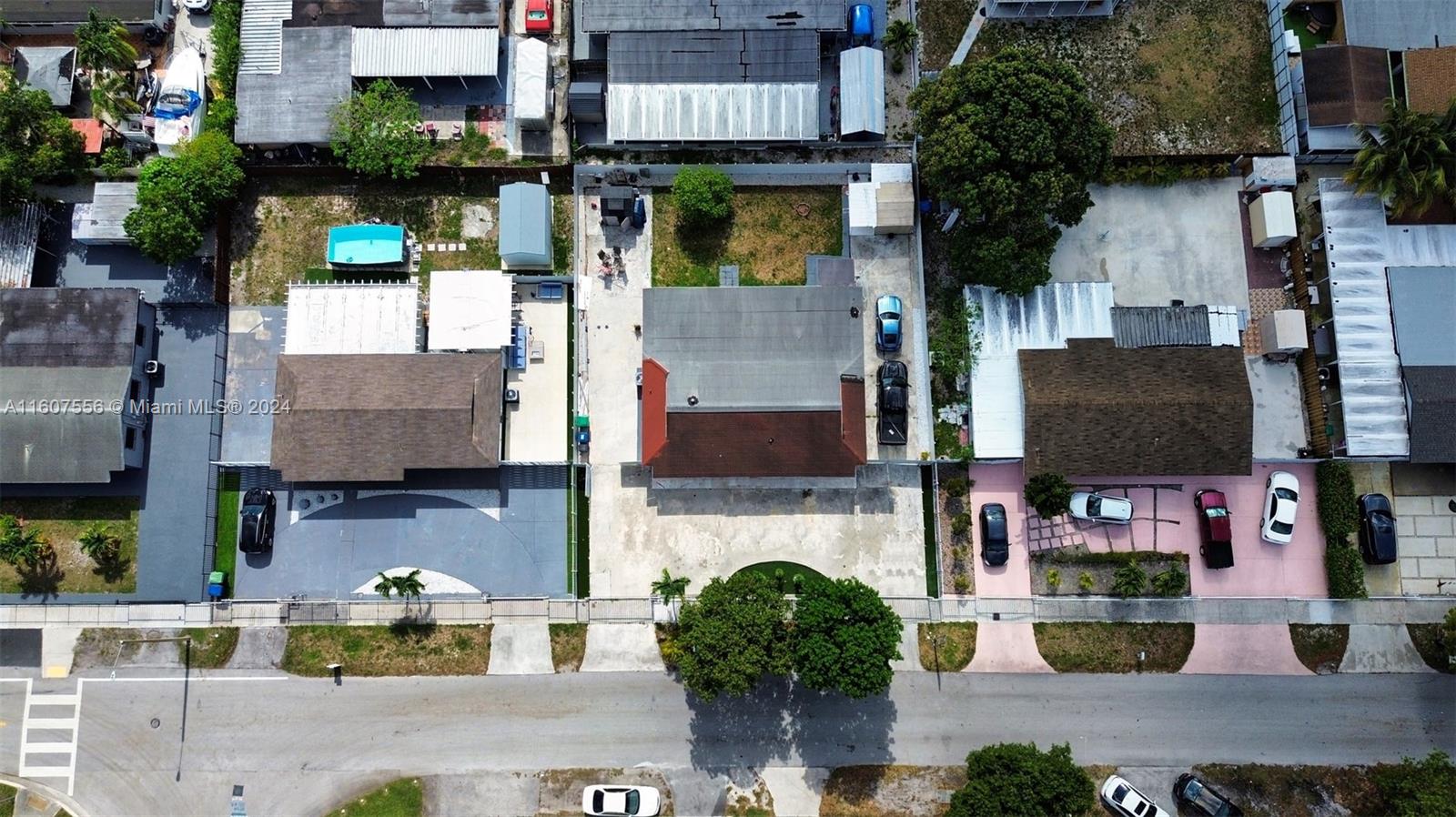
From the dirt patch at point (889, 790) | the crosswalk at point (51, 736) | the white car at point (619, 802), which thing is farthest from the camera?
the crosswalk at point (51, 736)

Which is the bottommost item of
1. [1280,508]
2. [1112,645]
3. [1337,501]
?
[1112,645]

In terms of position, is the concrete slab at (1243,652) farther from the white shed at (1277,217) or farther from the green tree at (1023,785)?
the white shed at (1277,217)

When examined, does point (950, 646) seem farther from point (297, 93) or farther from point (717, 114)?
point (297, 93)

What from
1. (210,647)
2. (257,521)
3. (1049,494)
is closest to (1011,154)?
(1049,494)

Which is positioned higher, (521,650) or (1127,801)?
(521,650)

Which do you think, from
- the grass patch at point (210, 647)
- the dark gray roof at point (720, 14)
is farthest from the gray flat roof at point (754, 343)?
the grass patch at point (210, 647)

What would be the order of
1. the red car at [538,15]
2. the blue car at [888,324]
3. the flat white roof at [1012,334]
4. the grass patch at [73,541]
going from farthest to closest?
the red car at [538,15], the blue car at [888,324], the grass patch at [73,541], the flat white roof at [1012,334]
